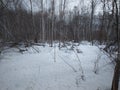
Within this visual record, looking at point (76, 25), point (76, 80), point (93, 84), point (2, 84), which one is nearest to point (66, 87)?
point (76, 80)

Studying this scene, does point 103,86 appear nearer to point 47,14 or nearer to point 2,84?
point 2,84

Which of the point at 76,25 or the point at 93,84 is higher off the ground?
the point at 76,25

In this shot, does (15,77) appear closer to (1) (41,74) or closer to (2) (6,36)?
(1) (41,74)

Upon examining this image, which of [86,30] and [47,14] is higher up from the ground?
[47,14]

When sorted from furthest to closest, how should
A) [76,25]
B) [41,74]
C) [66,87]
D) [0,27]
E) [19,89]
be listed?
[76,25] < [0,27] < [41,74] < [66,87] < [19,89]

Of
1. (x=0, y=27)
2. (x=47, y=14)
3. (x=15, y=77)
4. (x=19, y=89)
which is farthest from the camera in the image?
(x=47, y=14)

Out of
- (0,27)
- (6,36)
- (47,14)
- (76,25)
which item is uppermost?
(47,14)

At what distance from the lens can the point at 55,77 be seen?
4188mm

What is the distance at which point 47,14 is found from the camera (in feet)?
67.8

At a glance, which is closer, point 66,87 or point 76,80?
point 66,87

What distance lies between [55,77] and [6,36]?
10.5 ft

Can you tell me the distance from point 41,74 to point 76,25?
1962cm

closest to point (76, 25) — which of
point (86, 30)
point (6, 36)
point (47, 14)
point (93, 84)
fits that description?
point (47, 14)

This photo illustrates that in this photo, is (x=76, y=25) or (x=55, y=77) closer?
(x=55, y=77)
